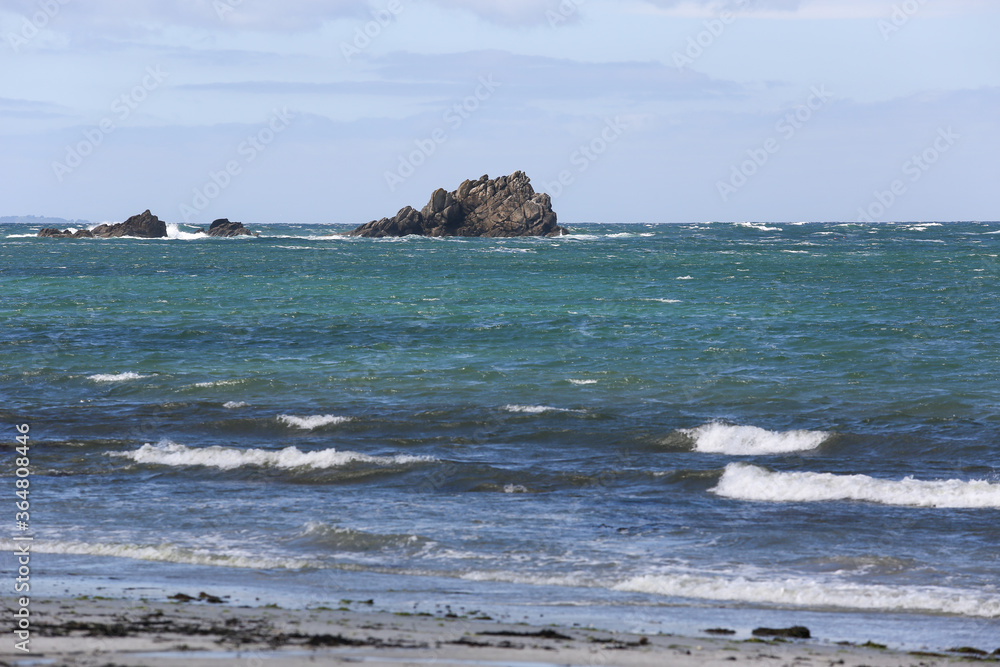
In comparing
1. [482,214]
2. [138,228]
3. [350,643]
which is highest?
[482,214]

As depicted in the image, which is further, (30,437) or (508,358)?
(508,358)

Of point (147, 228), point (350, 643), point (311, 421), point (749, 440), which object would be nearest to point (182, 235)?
point (147, 228)

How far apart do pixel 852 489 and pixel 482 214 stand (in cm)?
14212

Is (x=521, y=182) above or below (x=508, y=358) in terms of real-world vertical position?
above

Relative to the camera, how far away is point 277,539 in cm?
1286

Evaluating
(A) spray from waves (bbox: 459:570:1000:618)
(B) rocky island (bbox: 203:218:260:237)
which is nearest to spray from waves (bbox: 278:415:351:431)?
(A) spray from waves (bbox: 459:570:1000:618)

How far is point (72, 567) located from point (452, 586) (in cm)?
451

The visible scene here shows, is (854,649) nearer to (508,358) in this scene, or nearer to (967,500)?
(967,500)

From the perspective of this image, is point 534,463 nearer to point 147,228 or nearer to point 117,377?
point 117,377

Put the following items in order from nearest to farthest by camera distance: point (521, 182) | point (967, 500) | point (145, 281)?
1. point (967, 500)
2. point (145, 281)
3. point (521, 182)

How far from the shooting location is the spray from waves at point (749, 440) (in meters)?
18.5

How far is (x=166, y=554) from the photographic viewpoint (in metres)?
12.1

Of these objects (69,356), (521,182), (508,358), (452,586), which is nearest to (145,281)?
(69,356)

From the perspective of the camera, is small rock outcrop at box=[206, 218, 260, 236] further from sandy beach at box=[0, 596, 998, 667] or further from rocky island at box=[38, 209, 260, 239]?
sandy beach at box=[0, 596, 998, 667]
